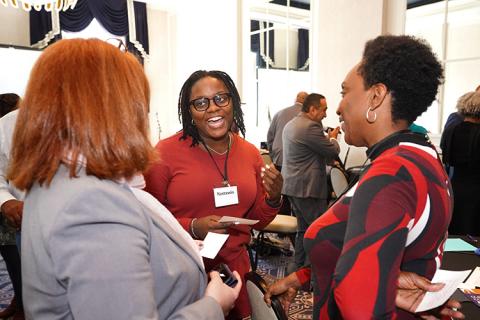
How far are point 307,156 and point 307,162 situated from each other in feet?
0.19

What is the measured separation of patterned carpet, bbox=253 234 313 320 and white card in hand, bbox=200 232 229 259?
1.54 metres

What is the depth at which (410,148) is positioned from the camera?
0.94 meters

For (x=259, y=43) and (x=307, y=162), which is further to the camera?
(x=259, y=43)

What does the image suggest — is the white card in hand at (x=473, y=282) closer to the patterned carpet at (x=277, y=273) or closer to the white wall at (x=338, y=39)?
the patterned carpet at (x=277, y=273)

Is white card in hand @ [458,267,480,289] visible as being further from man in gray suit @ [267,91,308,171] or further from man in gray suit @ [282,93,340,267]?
man in gray suit @ [267,91,308,171]

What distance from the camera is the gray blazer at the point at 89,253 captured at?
0.62 metres

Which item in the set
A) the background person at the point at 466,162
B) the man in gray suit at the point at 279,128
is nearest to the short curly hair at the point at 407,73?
the background person at the point at 466,162

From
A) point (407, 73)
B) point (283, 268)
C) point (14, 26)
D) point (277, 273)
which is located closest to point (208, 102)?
point (407, 73)

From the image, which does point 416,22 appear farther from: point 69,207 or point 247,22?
point 69,207

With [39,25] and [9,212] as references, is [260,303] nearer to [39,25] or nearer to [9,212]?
[9,212]

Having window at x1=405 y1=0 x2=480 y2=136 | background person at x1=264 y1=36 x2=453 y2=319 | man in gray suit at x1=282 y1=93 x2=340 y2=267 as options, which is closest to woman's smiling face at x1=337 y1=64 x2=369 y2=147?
background person at x1=264 y1=36 x2=453 y2=319

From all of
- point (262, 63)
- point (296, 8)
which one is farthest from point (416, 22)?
point (262, 63)

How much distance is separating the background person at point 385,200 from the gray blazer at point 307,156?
223 centimetres

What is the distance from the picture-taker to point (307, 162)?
3479 millimetres
